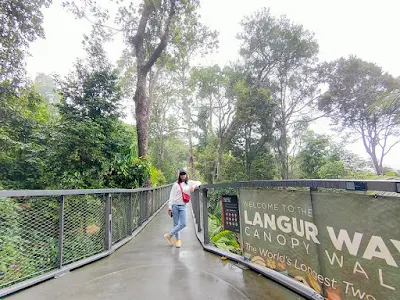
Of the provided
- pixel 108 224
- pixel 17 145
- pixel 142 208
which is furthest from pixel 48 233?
pixel 17 145

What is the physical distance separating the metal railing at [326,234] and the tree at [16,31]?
10563mm

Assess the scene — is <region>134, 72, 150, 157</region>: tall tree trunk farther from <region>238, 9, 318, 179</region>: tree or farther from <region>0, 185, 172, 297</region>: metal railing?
<region>238, 9, 318, 179</region>: tree

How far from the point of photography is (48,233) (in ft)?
9.67

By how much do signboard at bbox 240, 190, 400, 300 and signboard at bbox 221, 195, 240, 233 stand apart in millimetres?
574

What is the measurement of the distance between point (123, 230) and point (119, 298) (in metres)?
2.85

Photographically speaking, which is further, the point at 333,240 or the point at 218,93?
the point at 218,93

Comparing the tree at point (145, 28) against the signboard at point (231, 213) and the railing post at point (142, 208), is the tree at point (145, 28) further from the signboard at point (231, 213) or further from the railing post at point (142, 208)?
the signboard at point (231, 213)

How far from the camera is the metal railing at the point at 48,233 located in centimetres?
251

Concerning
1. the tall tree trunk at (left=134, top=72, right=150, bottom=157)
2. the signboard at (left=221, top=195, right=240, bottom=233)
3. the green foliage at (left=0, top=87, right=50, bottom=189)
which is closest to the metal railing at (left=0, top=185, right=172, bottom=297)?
the signboard at (left=221, top=195, right=240, bottom=233)

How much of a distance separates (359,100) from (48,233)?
2115cm

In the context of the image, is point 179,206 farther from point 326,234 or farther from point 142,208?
point 142,208

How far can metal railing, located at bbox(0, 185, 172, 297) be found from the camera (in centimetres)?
251

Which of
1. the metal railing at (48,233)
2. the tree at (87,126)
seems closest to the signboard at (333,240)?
the metal railing at (48,233)

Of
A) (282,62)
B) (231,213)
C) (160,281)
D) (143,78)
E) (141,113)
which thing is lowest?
(160,281)
